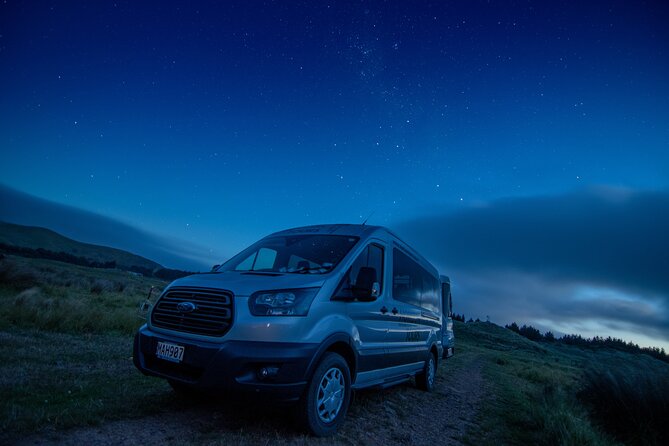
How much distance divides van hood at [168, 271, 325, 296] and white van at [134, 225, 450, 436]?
11 mm

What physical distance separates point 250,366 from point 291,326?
A: 53 centimetres

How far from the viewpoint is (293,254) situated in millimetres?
5391

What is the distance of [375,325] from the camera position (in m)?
5.06

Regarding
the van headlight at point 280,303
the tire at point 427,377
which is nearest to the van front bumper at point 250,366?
the van headlight at point 280,303

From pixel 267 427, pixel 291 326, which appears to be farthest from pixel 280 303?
pixel 267 427

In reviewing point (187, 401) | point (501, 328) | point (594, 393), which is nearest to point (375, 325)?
point (187, 401)

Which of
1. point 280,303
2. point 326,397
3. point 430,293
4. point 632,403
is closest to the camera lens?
point 280,303

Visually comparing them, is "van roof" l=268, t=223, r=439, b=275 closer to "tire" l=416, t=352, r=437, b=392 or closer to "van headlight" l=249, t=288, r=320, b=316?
"van headlight" l=249, t=288, r=320, b=316

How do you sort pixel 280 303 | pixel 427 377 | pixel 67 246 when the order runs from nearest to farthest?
pixel 280 303
pixel 427 377
pixel 67 246

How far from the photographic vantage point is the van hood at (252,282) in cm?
388

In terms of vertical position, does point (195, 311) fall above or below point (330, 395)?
above

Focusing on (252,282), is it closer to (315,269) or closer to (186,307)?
(186,307)

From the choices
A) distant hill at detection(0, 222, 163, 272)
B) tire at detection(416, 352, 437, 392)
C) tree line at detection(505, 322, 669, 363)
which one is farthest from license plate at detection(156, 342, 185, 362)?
distant hill at detection(0, 222, 163, 272)

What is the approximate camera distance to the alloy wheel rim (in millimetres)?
4012
